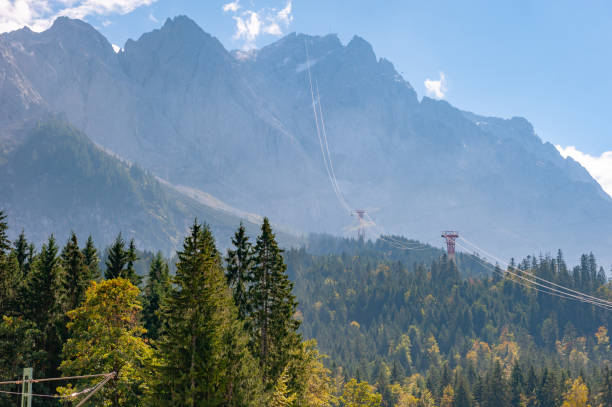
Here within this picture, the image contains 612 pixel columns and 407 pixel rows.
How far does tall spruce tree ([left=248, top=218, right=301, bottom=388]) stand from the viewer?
57250 millimetres

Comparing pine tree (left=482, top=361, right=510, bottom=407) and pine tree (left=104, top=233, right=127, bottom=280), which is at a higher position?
pine tree (left=104, top=233, right=127, bottom=280)

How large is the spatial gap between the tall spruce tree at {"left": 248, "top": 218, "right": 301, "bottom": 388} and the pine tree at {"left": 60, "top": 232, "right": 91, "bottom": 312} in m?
16.2

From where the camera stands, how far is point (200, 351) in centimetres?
4466

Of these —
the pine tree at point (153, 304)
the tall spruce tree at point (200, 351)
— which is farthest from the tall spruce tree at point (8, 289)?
the tall spruce tree at point (200, 351)

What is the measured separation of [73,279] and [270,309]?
18.9 m

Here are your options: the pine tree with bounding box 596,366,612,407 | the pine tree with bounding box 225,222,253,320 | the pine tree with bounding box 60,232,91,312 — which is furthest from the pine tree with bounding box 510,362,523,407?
the pine tree with bounding box 60,232,91,312

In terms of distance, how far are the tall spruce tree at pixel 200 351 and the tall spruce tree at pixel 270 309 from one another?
33.7 feet

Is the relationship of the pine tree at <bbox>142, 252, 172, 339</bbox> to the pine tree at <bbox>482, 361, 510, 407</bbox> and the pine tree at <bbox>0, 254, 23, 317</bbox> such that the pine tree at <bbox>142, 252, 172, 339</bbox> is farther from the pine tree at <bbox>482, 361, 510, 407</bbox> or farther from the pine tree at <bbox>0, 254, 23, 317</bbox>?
the pine tree at <bbox>482, 361, 510, 407</bbox>

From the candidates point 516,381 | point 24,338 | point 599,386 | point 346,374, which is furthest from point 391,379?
point 24,338

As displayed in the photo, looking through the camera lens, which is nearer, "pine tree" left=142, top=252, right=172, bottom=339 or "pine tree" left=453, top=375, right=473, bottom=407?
"pine tree" left=142, top=252, right=172, bottom=339

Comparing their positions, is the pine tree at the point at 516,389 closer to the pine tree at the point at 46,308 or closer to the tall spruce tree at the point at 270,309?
the tall spruce tree at the point at 270,309

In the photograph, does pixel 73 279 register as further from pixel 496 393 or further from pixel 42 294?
pixel 496 393

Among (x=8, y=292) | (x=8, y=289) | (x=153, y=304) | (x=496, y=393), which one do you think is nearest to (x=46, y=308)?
(x=8, y=292)

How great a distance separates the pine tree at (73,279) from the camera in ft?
193
